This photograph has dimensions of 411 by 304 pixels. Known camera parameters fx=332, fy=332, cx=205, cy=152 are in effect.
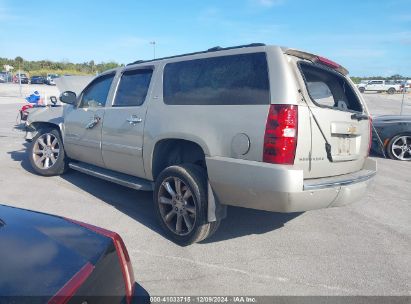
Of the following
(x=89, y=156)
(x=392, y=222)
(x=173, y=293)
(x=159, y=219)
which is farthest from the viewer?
(x=89, y=156)

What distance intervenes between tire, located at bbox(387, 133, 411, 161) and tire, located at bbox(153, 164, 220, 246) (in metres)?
6.49

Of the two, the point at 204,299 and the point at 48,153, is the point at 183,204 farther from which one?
the point at 48,153

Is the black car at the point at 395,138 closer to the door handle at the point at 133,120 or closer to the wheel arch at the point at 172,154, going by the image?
the wheel arch at the point at 172,154

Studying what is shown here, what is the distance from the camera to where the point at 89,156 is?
16.0ft

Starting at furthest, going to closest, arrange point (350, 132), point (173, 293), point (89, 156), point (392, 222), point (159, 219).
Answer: point (89, 156)
point (392, 222)
point (159, 219)
point (350, 132)
point (173, 293)

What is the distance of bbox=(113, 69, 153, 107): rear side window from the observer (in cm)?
407

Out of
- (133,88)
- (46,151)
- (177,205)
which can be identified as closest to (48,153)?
(46,151)

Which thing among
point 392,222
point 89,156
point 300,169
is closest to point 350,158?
point 300,169

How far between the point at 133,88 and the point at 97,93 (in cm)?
95

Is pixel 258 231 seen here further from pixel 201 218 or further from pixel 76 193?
pixel 76 193

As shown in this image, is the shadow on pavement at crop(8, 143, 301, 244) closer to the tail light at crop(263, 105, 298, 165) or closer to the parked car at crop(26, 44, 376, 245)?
the parked car at crop(26, 44, 376, 245)

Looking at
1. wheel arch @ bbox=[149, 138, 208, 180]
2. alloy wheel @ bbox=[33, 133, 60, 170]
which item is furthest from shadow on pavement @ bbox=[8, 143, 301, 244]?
wheel arch @ bbox=[149, 138, 208, 180]

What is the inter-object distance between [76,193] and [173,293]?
290cm

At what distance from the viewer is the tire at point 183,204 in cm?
326
